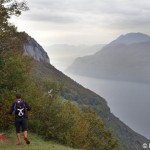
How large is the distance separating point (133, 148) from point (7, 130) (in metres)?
157

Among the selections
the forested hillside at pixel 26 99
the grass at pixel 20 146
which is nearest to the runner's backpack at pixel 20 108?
the grass at pixel 20 146

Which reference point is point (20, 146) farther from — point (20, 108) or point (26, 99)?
point (26, 99)

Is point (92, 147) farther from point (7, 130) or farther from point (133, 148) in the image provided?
point (133, 148)

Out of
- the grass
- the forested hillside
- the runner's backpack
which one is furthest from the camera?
the forested hillside

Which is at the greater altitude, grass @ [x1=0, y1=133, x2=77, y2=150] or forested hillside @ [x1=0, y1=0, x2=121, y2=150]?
forested hillside @ [x1=0, y1=0, x2=121, y2=150]

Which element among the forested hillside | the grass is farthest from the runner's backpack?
the forested hillside

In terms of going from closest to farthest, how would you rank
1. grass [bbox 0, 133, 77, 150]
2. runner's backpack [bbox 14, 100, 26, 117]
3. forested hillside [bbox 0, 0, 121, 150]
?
runner's backpack [bbox 14, 100, 26, 117] → grass [bbox 0, 133, 77, 150] → forested hillside [bbox 0, 0, 121, 150]

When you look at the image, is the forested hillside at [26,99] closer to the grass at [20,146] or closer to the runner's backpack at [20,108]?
the grass at [20,146]

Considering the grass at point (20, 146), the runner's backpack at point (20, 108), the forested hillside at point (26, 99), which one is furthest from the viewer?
the forested hillside at point (26, 99)

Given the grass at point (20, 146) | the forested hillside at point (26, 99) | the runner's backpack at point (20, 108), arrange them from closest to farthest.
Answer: the runner's backpack at point (20, 108) → the grass at point (20, 146) → the forested hillside at point (26, 99)

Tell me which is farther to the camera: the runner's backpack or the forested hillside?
the forested hillside

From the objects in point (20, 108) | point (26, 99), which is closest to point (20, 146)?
point (20, 108)

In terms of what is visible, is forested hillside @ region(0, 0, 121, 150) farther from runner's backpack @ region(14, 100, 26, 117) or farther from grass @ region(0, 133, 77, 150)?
runner's backpack @ region(14, 100, 26, 117)

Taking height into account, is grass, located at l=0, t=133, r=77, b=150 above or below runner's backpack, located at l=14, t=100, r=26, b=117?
below
